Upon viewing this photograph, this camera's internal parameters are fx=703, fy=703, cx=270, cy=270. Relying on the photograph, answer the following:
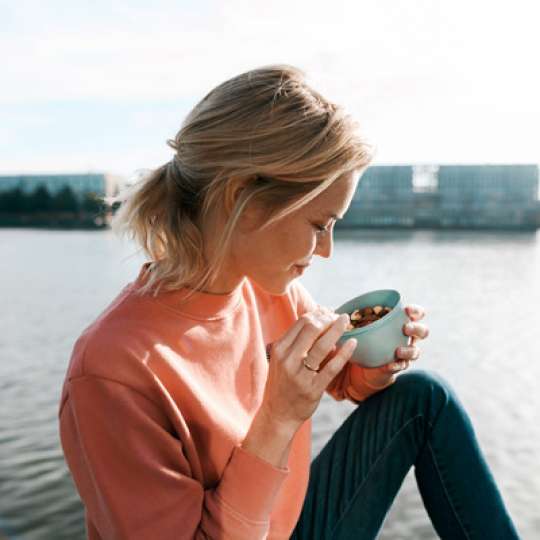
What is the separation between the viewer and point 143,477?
1.06 meters

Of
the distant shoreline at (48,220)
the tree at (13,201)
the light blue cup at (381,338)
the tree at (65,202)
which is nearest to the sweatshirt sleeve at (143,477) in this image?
the light blue cup at (381,338)

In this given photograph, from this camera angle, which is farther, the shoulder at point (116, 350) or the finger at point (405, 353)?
the finger at point (405, 353)

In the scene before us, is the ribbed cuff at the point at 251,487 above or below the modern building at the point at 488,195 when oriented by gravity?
above

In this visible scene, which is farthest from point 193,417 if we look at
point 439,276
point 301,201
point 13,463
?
point 439,276

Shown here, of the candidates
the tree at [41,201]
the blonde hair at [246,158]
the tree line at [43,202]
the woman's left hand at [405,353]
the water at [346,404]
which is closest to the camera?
the blonde hair at [246,158]

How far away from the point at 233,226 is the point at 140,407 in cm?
38

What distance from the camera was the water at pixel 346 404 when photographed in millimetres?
2939

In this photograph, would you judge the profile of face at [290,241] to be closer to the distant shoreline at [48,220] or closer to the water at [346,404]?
the water at [346,404]

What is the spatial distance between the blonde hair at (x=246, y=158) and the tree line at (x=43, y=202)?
58.5 metres

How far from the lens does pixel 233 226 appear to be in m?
1.29

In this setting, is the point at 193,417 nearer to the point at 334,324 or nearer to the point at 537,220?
the point at 334,324

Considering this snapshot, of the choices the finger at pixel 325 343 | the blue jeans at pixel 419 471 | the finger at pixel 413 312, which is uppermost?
the finger at pixel 325 343

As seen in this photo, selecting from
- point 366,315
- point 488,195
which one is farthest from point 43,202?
point 366,315

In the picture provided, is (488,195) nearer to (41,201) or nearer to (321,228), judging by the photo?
(41,201)
